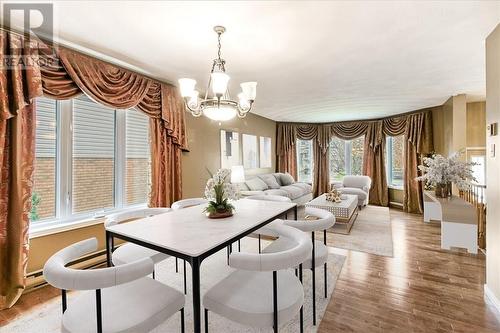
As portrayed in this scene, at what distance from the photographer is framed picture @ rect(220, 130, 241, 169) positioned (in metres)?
4.98

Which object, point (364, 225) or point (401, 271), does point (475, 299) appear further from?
point (364, 225)

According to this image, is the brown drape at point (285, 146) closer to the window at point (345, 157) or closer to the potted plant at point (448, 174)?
the window at point (345, 157)

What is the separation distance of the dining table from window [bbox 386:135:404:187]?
5.56m

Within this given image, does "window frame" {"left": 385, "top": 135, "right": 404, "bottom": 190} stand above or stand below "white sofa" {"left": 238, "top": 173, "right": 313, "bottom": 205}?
above

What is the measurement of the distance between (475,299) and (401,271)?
0.64 meters

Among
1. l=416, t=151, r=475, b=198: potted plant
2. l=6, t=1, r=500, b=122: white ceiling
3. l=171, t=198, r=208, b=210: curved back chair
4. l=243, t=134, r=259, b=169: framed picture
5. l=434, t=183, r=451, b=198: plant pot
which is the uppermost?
l=6, t=1, r=500, b=122: white ceiling

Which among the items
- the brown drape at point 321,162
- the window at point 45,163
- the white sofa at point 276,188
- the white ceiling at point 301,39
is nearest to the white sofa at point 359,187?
the brown drape at point 321,162

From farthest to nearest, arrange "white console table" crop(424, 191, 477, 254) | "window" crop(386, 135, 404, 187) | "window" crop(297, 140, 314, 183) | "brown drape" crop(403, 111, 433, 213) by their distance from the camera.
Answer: "window" crop(297, 140, 314, 183) → "window" crop(386, 135, 404, 187) → "brown drape" crop(403, 111, 433, 213) → "white console table" crop(424, 191, 477, 254)

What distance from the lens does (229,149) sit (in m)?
5.23

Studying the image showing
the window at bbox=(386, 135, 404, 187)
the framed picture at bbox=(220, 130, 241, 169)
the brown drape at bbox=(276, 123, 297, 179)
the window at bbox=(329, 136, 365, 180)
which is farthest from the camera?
the brown drape at bbox=(276, 123, 297, 179)

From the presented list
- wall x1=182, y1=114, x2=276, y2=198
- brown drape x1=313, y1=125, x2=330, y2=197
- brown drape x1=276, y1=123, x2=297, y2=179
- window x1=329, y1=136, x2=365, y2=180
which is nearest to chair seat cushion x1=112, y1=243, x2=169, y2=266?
wall x1=182, y1=114, x2=276, y2=198

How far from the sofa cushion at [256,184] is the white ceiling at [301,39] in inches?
84.6

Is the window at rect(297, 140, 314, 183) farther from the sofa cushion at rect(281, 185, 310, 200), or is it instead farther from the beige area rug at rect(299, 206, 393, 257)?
the beige area rug at rect(299, 206, 393, 257)

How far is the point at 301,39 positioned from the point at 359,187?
16.4 ft
